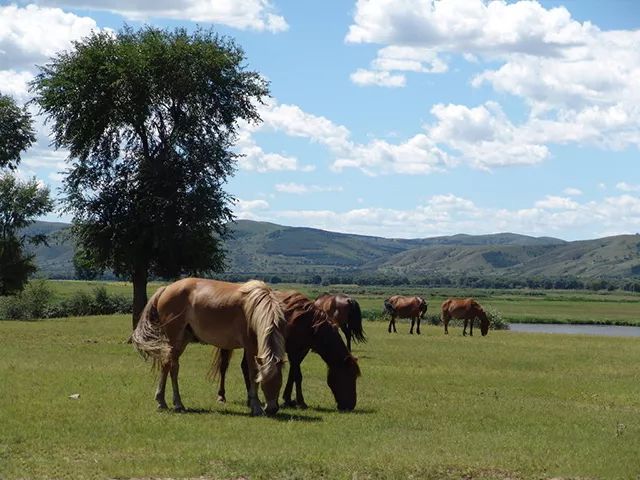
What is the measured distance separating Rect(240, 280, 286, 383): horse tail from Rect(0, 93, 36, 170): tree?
38.3 m

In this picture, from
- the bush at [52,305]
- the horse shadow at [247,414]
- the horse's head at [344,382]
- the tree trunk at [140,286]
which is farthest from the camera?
the bush at [52,305]

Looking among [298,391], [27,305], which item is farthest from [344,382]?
[27,305]

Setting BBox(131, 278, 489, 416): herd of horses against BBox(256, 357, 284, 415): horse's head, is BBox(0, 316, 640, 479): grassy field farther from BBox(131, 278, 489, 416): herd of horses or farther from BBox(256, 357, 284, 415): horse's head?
BBox(131, 278, 489, 416): herd of horses

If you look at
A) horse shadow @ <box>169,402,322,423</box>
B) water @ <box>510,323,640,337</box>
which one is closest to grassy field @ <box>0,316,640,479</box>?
horse shadow @ <box>169,402,322,423</box>

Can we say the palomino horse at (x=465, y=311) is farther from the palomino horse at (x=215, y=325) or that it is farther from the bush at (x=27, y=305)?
the palomino horse at (x=215, y=325)

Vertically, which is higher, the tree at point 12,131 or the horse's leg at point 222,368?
the tree at point 12,131

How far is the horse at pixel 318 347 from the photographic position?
661 inches

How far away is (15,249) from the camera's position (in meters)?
66.3

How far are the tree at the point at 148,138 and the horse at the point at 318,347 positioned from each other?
18.1 meters

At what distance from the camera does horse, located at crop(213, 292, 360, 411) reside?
55.1ft

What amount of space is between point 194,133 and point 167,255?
4835 millimetres

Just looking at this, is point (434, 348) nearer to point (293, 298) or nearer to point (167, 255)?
point (167, 255)

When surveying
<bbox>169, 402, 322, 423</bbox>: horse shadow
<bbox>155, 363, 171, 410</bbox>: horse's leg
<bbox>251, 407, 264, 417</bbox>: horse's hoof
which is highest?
<bbox>155, 363, 171, 410</bbox>: horse's leg

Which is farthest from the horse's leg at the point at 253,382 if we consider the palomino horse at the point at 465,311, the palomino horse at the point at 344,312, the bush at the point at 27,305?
the bush at the point at 27,305
